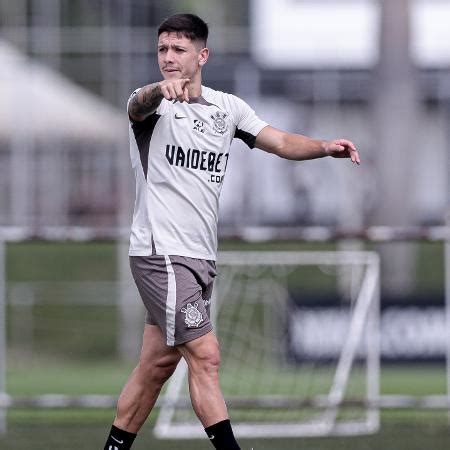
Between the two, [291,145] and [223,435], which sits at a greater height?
[291,145]

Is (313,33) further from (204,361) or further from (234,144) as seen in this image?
(204,361)

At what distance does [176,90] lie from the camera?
6355mm

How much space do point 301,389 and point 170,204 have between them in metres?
5.07

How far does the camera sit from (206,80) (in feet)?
89.8

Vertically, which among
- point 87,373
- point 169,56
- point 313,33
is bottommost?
point 87,373

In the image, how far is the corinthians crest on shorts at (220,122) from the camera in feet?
23.2

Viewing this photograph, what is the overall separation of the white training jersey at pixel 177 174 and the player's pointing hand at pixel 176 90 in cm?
56

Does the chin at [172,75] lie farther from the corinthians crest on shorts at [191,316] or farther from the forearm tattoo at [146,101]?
the corinthians crest on shorts at [191,316]

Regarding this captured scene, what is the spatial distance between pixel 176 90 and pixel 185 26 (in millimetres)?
718

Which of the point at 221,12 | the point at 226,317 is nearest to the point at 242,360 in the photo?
the point at 226,317

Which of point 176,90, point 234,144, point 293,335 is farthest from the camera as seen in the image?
point 234,144

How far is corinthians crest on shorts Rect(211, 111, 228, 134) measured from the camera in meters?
7.08

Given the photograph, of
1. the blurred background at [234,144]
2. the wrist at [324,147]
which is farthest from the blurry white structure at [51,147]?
the wrist at [324,147]

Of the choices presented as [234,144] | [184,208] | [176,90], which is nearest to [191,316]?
[184,208]
